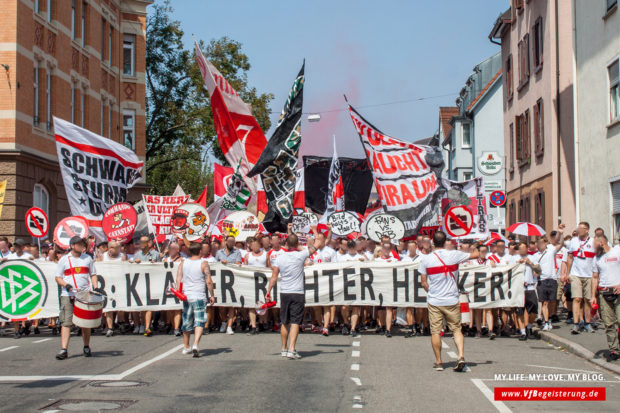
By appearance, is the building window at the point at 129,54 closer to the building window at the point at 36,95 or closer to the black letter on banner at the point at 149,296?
the building window at the point at 36,95

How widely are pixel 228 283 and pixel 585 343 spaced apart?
6936mm

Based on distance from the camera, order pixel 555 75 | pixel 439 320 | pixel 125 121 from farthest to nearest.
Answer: pixel 125 121, pixel 555 75, pixel 439 320

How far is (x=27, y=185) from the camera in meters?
25.6

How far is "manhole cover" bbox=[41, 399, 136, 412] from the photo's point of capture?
8.30 m

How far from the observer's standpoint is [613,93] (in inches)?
851

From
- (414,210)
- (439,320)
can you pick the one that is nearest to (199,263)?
(439,320)

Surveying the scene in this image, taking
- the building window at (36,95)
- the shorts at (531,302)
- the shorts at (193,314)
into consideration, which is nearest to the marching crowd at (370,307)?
the shorts at (531,302)

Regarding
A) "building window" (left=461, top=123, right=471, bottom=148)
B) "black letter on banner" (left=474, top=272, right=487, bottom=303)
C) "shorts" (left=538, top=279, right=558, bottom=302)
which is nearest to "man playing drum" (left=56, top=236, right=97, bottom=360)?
"black letter on banner" (left=474, top=272, right=487, bottom=303)

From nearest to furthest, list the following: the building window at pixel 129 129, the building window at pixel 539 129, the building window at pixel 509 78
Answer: the building window at pixel 539 129, the building window at pixel 509 78, the building window at pixel 129 129

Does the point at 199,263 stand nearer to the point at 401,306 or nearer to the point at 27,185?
the point at 401,306

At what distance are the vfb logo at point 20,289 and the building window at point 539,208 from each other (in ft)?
61.6

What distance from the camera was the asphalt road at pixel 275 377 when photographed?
28.6 feet

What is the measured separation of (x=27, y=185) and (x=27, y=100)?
103 inches

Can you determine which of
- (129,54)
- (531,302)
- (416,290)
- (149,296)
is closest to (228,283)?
(149,296)
